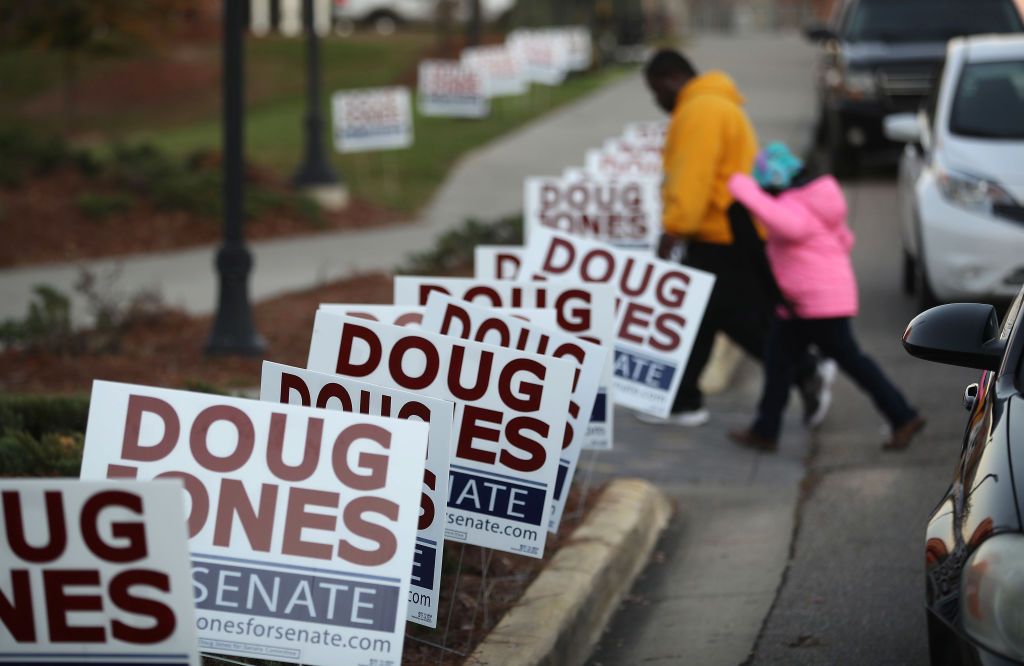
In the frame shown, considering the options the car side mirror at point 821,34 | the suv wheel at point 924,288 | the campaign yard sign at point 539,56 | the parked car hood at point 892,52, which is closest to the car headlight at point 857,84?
the parked car hood at point 892,52

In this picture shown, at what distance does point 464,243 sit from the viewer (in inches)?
481

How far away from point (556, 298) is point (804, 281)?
1957 mm

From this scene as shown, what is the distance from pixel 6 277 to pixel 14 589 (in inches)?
435

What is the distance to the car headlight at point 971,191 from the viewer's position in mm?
10391

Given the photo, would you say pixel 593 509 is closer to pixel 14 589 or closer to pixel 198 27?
pixel 14 589

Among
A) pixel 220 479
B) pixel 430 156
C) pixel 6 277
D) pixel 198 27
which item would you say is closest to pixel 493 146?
pixel 430 156

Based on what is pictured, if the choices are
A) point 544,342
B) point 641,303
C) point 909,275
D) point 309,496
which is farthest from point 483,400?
point 909,275

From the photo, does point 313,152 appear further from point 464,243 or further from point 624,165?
point 624,165

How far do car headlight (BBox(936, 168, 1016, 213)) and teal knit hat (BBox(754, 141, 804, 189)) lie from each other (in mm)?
2821

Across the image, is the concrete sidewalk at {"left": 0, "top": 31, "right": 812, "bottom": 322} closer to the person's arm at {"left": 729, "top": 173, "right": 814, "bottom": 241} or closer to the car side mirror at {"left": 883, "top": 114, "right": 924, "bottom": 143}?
the car side mirror at {"left": 883, "top": 114, "right": 924, "bottom": 143}

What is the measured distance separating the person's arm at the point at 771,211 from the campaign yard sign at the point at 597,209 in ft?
5.88

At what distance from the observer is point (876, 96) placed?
17375 mm

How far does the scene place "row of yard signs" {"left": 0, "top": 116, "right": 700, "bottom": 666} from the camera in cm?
364

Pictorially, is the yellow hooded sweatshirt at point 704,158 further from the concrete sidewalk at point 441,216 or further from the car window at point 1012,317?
the concrete sidewalk at point 441,216
